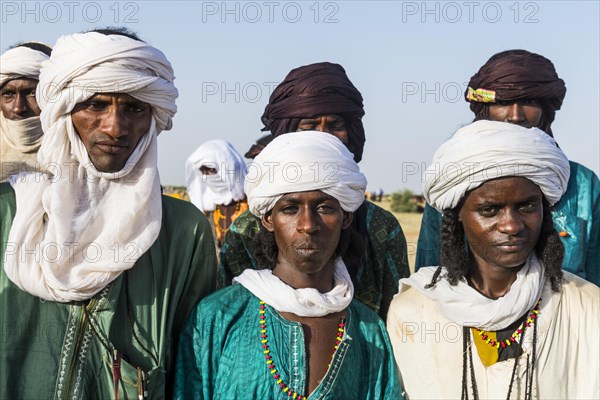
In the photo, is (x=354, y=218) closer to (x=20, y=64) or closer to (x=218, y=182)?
(x=20, y=64)

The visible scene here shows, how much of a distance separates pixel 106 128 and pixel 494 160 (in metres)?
1.81

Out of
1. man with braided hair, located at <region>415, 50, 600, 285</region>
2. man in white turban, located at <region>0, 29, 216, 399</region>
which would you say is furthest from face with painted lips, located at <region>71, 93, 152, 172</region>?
man with braided hair, located at <region>415, 50, 600, 285</region>

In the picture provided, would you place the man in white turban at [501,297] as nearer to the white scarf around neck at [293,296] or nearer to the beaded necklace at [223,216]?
the white scarf around neck at [293,296]

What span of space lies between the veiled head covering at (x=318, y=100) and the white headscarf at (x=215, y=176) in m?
4.68

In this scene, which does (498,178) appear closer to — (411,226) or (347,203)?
(347,203)

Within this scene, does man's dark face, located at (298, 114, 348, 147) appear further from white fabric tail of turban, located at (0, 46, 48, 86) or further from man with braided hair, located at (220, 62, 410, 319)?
white fabric tail of turban, located at (0, 46, 48, 86)

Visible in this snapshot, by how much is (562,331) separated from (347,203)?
1.20m

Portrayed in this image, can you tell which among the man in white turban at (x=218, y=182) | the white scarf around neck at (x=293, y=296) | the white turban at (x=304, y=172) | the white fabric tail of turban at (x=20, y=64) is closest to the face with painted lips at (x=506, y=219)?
the white turban at (x=304, y=172)

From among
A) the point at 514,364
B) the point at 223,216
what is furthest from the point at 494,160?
the point at 223,216

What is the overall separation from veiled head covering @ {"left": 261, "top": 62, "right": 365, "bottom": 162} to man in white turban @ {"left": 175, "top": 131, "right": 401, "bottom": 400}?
3.86 ft

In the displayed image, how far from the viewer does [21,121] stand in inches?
246

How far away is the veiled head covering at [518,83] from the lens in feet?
18.2

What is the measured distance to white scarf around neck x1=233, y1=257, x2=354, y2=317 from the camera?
4.13 metres

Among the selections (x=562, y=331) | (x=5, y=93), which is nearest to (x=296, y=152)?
(x=562, y=331)
